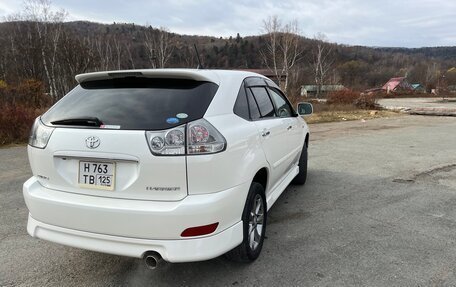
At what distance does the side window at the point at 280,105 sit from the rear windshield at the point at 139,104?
1.54 m

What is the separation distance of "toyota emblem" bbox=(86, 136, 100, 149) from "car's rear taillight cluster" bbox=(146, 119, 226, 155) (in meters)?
0.38

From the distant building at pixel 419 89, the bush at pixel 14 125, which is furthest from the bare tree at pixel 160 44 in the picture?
the distant building at pixel 419 89

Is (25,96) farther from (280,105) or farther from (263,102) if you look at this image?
(263,102)

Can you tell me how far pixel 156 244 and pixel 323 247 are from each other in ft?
5.76

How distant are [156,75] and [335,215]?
2773 mm

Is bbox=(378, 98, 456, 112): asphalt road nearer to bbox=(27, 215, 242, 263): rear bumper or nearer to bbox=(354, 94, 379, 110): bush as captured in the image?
bbox=(354, 94, 379, 110): bush

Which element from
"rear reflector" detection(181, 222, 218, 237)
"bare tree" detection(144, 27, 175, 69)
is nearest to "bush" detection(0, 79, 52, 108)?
"rear reflector" detection(181, 222, 218, 237)

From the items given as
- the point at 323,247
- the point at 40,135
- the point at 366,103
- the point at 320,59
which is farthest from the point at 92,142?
the point at 320,59

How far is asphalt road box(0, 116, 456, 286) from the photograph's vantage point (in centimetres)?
292

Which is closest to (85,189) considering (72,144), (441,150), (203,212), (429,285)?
(72,144)

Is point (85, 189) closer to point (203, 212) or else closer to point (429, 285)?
point (203, 212)

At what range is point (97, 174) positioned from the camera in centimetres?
256

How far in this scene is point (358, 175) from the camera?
6359 mm

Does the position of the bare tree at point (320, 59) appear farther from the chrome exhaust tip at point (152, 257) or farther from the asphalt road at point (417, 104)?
the chrome exhaust tip at point (152, 257)
